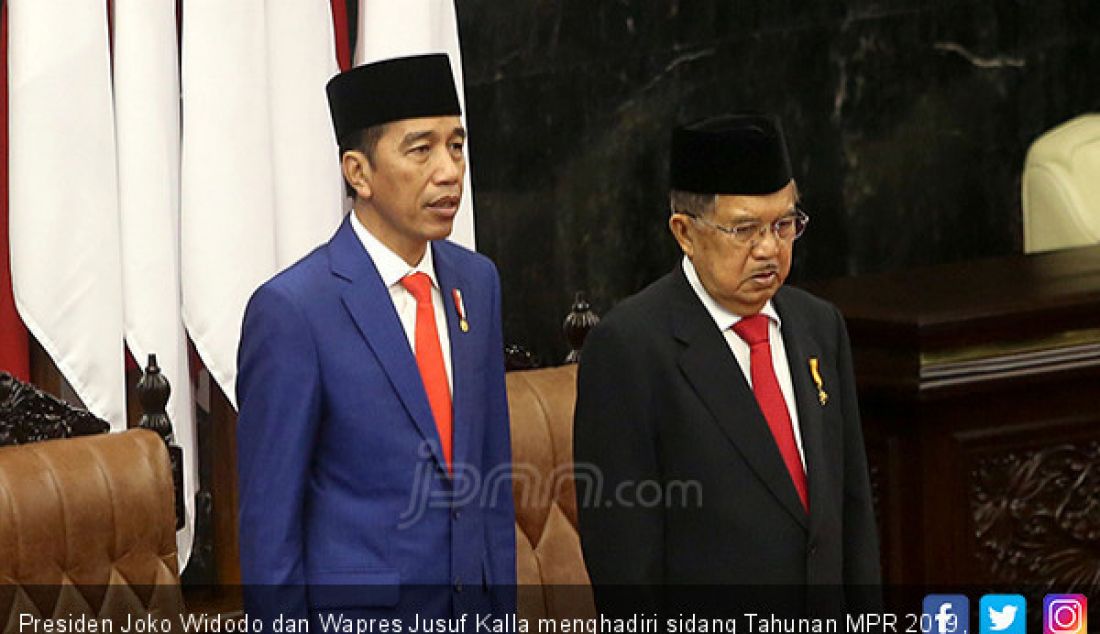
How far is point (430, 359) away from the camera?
3113 millimetres

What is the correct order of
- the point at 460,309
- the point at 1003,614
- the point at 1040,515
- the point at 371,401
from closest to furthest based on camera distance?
the point at 371,401, the point at 460,309, the point at 1003,614, the point at 1040,515

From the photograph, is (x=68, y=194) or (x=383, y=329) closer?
(x=383, y=329)

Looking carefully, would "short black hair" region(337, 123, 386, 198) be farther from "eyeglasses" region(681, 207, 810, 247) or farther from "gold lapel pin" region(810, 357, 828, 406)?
"gold lapel pin" region(810, 357, 828, 406)

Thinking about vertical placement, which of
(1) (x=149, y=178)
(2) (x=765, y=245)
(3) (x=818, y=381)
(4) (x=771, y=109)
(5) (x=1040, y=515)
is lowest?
(5) (x=1040, y=515)

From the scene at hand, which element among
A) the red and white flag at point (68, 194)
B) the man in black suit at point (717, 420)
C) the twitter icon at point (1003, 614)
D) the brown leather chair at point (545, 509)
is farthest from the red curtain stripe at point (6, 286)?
the twitter icon at point (1003, 614)

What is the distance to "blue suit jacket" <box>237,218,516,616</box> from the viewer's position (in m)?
3.00

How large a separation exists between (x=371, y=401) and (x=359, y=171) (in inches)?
13.1

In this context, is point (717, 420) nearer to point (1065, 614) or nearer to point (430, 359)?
point (430, 359)

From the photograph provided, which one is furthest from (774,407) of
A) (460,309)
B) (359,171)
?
(359,171)

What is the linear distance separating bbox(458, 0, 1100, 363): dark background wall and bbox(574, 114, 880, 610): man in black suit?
1848 mm

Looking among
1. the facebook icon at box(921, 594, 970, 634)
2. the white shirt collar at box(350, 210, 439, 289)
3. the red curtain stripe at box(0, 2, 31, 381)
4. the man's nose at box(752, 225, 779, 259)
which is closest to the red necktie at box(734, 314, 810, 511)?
the man's nose at box(752, 225, 779, 259)

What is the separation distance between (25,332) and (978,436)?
207 centimetres

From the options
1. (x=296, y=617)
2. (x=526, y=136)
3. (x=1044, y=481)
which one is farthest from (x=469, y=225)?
(x=296, y=617)

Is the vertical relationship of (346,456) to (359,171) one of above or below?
below
